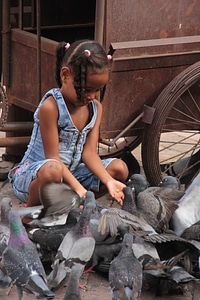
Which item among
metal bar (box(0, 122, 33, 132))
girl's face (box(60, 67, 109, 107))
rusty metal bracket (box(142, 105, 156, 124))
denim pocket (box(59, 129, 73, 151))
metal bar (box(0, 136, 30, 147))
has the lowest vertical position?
metal bar (box(0, 136, 30, 147))

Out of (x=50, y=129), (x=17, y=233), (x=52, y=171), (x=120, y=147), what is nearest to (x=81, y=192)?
(x=52, y=171)

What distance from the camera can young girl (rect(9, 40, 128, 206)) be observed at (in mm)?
4430

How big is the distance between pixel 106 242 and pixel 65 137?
89 cm

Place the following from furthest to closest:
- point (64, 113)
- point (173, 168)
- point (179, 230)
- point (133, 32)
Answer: point (173, 168) → point (133, 32) → point (64, 113) → point (179, 230)

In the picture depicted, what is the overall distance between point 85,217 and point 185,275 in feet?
1.89

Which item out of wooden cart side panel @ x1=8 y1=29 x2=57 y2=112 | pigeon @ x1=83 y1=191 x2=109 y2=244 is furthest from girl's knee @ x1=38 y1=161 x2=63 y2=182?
wooden cart side panel @ x1=8 y1=29 x2=57 y2=112

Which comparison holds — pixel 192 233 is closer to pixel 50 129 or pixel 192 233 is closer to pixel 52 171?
pixel 52 171

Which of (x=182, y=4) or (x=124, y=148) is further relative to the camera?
(x=124, y=148)

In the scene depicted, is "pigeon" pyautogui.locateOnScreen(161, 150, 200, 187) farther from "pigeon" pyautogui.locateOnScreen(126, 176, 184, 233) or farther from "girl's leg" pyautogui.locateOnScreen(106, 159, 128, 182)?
"pigeon" pyautogui.locateOnScreen(126, 176, 184, 233)

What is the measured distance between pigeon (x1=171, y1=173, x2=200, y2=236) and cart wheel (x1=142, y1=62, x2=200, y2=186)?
34.1 inches

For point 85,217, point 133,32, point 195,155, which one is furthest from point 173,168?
point 85,217

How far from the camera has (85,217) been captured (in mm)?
3867

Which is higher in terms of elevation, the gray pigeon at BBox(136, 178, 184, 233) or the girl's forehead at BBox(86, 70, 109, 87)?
the girl's forehead at BBox(86, 70, 109, 87)

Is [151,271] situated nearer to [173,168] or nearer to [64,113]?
[64,113]
